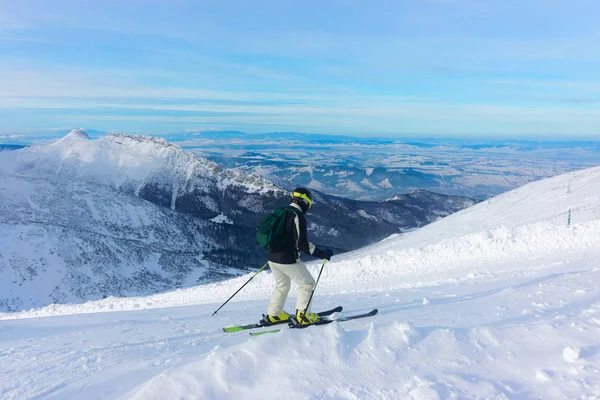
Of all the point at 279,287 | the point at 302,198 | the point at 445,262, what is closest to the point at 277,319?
the point at 279,287

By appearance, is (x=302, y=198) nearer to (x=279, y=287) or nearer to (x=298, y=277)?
(x=298, y=277)

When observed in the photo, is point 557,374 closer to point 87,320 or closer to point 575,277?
point 575,277

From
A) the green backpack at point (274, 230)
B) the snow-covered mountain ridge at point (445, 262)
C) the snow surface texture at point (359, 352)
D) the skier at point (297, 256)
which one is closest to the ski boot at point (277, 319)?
the skier at point (297, 256)

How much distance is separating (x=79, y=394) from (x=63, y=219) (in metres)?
154

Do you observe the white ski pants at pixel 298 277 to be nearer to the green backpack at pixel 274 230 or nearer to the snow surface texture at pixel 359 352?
the green backpack at pixel 274 230

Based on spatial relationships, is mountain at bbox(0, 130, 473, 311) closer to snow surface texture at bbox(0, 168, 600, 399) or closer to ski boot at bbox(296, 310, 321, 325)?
snow surface texture at bbox(0, 168, 600, 399)

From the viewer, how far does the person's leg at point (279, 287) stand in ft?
27.3

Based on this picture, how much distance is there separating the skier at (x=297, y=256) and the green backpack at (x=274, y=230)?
0.08 meters

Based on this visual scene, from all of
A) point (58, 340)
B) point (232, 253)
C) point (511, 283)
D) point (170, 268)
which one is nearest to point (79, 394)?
point (58, 340)

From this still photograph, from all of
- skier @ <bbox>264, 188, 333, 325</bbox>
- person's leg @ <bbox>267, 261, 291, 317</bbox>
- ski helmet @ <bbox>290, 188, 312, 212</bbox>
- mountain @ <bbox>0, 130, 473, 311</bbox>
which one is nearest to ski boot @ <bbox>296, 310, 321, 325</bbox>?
skier @ <bbox>264, 188, 333, 325</bbox>

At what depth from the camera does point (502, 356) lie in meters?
5.73

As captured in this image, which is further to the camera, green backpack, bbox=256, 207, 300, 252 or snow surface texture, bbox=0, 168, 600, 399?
green backpack, bbox=256, 207, 300, 252

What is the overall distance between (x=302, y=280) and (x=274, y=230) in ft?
4.05

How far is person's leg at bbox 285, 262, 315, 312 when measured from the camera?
818 centimetres
